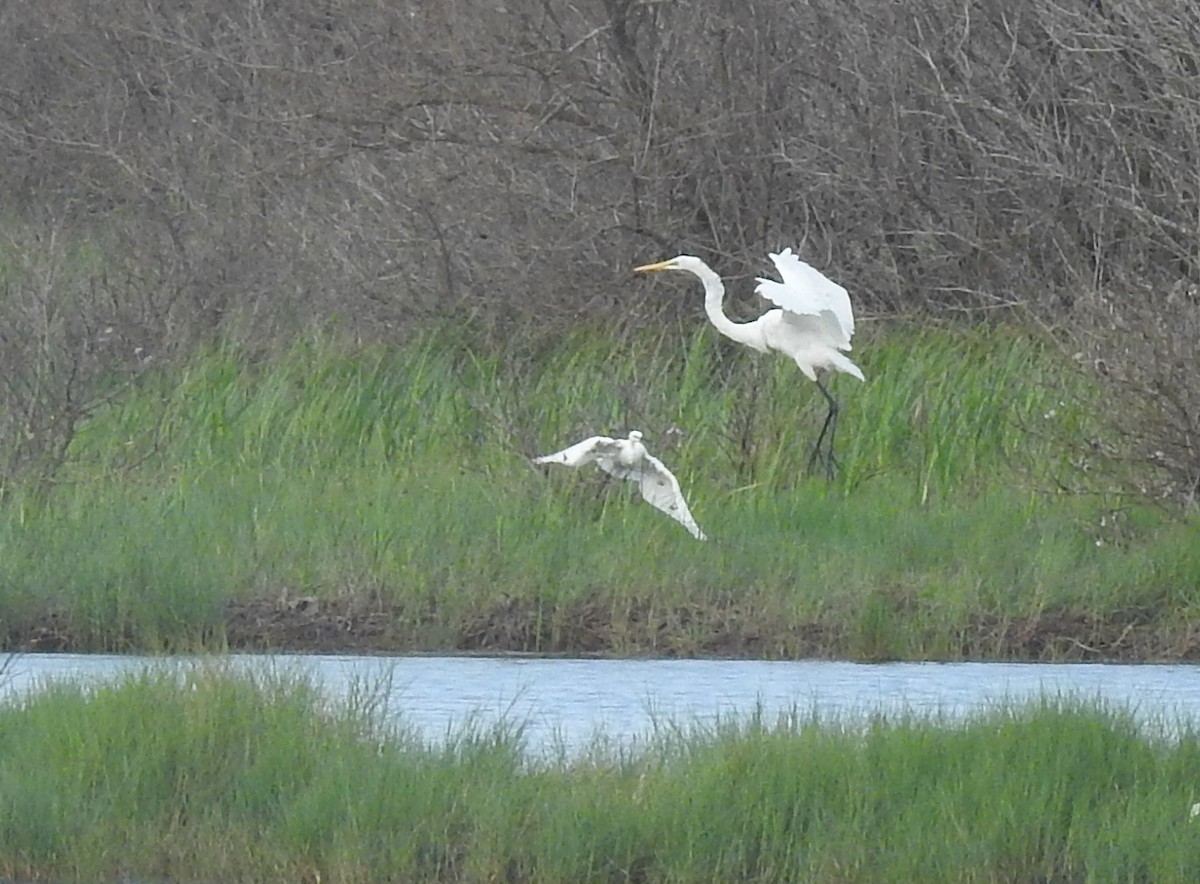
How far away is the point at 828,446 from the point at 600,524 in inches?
68.2

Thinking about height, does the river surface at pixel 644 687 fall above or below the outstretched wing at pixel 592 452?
A: below

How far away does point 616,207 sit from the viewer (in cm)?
1371

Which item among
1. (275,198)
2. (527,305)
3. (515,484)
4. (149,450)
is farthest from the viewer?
(275,198)

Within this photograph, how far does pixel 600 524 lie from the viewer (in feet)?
29.6

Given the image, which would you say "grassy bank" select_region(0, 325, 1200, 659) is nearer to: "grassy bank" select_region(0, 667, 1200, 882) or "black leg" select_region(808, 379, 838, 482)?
"black leg" select_region(808, 379, 838, 482)

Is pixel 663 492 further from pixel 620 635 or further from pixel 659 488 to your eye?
pixel 620 635

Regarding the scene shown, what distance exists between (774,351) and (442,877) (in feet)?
19.2

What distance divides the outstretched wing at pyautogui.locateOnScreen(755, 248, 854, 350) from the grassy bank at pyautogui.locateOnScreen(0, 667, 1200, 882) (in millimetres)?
4651

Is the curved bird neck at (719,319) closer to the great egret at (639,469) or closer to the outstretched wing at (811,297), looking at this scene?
the outstretched wing at (811,297)

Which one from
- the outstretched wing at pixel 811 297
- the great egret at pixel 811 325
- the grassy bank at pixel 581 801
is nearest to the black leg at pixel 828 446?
the great egret at pixel 811 325

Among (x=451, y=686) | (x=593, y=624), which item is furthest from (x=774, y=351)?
(x=451, y=686)

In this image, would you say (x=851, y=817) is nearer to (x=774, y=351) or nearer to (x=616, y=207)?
(x=774, y=351)

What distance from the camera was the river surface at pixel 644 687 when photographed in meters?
6.21

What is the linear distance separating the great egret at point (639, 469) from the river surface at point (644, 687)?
108 cm
